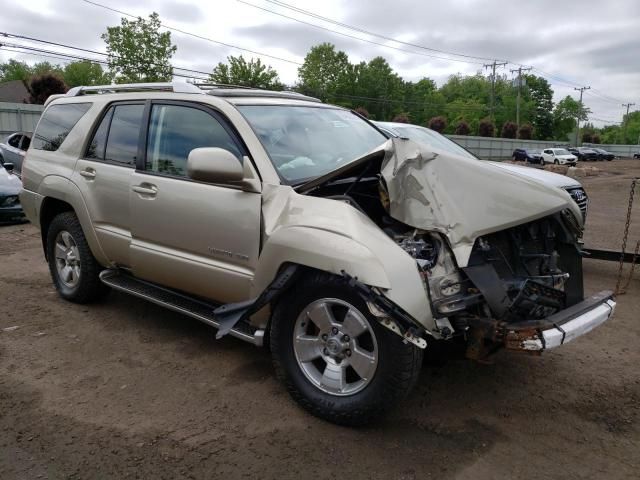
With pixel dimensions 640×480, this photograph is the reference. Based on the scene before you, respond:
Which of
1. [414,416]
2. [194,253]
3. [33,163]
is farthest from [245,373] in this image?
[33,163]

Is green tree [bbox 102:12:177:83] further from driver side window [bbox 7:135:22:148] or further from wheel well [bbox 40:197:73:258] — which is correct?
wheel well [bbox 40:197:73:258]

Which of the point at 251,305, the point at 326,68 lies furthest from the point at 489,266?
the point at 326,68

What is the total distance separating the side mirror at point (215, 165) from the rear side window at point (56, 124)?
2.29 m

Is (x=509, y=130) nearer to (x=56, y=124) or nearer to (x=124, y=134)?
(x=56, y=124)

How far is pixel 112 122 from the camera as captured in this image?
468 cm

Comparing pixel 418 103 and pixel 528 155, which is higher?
Answer: pixel 418 103

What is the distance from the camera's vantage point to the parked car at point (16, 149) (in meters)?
13.8

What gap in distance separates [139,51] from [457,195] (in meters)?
41.8

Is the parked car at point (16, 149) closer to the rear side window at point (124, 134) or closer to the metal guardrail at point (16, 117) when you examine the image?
the metal guardrail at point (16, 117)

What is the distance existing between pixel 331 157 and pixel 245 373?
1645 millimetres

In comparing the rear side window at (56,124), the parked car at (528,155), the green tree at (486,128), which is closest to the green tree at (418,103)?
the green tree at (486,128)

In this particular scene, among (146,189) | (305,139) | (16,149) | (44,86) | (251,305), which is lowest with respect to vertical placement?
(251,305)

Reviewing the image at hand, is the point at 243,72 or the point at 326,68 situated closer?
the point at 243,72

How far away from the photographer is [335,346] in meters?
3.09
